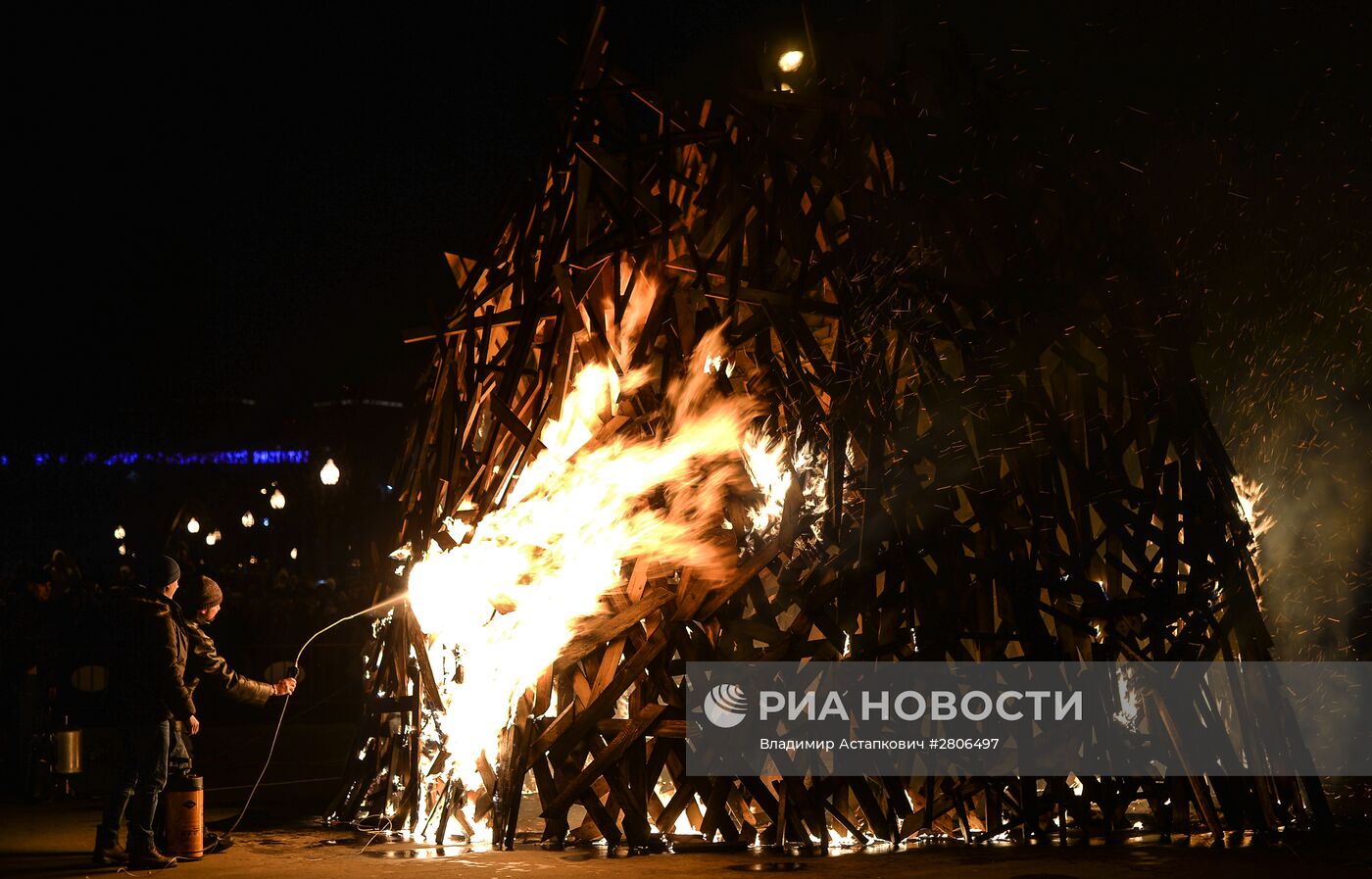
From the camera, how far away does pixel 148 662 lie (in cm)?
887

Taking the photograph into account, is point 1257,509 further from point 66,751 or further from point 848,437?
point 66,751

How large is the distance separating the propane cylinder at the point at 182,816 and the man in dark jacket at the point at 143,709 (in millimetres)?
85

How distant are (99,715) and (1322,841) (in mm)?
12679

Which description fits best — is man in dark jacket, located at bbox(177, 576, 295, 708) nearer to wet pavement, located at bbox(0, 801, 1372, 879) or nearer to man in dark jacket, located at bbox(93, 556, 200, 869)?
man in dark jacket, located at bbox(93, 556, 200, 869)

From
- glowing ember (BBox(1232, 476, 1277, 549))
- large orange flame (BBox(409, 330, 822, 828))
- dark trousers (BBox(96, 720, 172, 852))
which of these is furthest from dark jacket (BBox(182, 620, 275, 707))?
glowing ember (BBox(1232, 476, 1277, 549))

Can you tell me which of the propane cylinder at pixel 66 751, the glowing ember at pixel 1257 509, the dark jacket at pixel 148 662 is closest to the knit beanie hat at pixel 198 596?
the dark jacket at pixel 148 662

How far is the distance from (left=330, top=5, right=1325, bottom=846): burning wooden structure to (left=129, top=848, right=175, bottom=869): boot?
65.5 inches

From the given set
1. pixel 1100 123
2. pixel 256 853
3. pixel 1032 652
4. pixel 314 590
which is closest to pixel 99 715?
pixel 314 590

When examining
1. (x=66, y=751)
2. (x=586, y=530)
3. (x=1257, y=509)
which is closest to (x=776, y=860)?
(x=586, y=530)

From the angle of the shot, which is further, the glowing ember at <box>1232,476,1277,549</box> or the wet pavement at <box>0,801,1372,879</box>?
the glowing ember at <box>1232,476,1277,549</box>

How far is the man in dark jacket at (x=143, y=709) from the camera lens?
8.70 metres

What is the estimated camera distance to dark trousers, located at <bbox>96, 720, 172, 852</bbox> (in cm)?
869

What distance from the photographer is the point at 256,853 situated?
9.03 metres

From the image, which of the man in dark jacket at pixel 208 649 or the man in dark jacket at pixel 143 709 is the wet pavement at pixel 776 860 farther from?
the man in dark jacket at pixel 208 649
